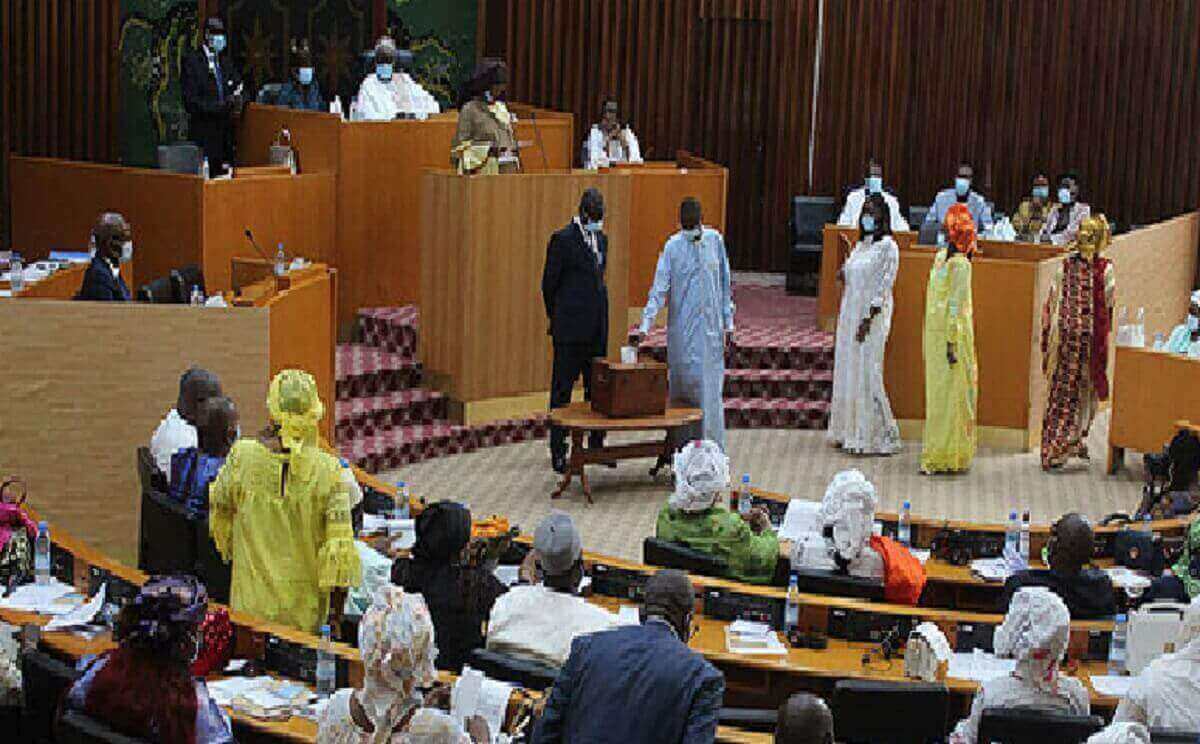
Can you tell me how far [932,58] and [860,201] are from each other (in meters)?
2.61

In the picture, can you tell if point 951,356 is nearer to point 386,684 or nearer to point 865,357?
point 865,357

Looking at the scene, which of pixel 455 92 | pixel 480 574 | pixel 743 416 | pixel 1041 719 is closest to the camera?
pixel 1041 719

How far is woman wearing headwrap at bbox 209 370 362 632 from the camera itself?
6.39 metres

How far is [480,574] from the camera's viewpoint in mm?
6156

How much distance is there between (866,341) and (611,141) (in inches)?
172

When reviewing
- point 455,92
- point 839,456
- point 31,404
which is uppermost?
point 455,92

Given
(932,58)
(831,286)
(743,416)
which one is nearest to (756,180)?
(932,58)

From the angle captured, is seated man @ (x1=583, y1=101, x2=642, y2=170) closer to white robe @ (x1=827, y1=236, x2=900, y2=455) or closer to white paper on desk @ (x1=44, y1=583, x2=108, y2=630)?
white robe @ (x1=827, y1=236, x2=900, y2=455)

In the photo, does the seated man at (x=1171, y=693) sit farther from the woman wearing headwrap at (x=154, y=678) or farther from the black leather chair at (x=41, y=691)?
the black leather chair at (x=41, y=691)

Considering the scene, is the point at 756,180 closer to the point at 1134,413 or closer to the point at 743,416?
the point at 743,416

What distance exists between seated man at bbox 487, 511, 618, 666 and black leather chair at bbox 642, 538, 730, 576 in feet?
5.72

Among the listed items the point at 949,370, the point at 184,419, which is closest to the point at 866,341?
the point at 949,370

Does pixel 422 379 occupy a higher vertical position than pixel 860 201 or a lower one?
lower

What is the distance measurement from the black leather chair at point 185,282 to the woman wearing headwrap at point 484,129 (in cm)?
231
